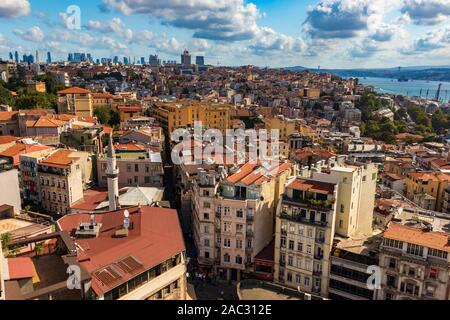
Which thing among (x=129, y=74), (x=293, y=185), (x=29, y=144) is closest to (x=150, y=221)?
(x=293, y=185)

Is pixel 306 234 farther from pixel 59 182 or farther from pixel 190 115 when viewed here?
pixel 190 115

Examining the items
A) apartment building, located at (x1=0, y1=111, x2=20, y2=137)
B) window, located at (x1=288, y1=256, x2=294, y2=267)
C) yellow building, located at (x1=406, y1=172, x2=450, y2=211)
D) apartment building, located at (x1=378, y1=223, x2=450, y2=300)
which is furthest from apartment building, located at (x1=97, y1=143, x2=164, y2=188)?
yellow building, located at (x1=406, y1=172, x2=450, y2=211)

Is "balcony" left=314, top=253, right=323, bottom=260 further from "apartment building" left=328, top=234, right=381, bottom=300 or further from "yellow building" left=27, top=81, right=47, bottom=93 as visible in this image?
"yellow building" left=27, top=81, right=47, bottom=93

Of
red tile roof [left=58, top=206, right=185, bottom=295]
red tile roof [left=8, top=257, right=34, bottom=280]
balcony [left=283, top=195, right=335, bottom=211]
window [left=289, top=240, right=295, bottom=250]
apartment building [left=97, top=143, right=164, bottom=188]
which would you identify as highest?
red tile roof [left=8, top=257, right=34, bottom=280]

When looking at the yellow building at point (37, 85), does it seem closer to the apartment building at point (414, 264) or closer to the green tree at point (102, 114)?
the green tree at point (102, 114)

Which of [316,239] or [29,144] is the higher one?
[29,144]

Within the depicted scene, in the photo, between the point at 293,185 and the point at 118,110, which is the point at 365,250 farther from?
the point at 118,110
